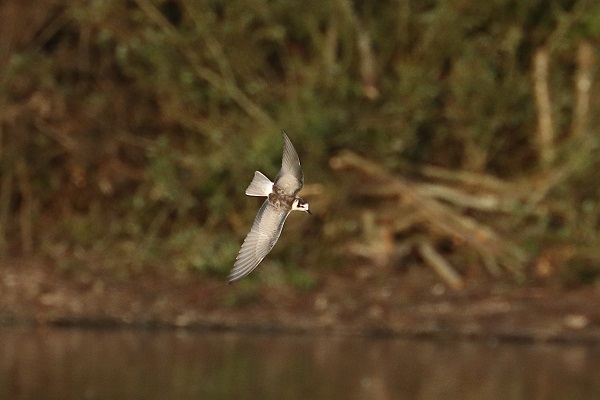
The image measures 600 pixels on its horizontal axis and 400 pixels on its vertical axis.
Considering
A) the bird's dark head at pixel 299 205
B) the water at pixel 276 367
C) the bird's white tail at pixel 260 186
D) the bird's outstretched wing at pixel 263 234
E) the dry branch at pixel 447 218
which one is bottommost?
the water at pixel 276 367

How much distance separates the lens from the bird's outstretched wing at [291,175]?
4.91 meters

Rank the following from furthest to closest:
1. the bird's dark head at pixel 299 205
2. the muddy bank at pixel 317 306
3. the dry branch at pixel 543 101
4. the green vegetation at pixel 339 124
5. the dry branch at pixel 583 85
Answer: the dry branch at pixel 543 101 → the dry branch at pixel 583 85 → the green vegetation at pixel 339 124 → the muddy bank at pixel 317 306 → the bird's dark head at pixel 299 205

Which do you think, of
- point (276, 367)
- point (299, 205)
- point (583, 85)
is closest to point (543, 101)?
point (583, 85)

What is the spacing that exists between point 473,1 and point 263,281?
2769 mm

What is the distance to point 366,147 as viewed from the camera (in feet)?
35.2

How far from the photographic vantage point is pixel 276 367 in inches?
327

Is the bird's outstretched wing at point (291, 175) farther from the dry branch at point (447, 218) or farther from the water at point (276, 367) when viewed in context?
the dry branch at point (447, 218)

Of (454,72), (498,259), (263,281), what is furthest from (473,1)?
(263,281)

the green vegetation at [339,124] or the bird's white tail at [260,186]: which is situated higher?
the green vegetation at [339,124]

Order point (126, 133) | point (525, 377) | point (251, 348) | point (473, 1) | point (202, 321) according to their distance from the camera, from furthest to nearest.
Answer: point (126, 133), point (473, 1), point (202, 321), point (251, 348), point (525, 377)

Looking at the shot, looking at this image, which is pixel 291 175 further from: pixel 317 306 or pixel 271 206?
pixel 317 306

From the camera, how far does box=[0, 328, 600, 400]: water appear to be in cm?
765

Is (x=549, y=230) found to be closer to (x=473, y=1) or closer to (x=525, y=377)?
(x=473, y=1)

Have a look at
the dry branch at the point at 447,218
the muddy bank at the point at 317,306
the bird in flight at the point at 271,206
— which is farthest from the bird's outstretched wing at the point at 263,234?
the dry branch at the point at 447,218
